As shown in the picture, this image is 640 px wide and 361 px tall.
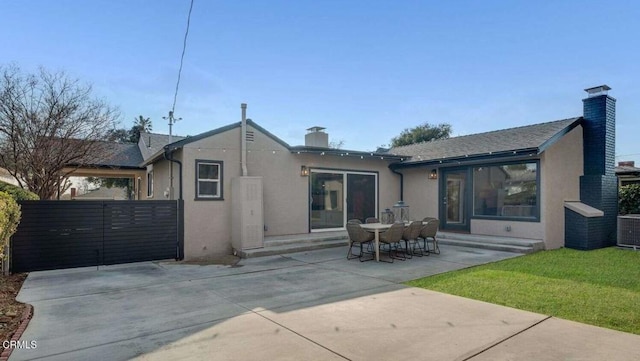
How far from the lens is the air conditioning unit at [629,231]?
1001cm

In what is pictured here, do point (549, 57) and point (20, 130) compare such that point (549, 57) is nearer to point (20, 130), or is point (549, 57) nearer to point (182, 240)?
point (182, 240)

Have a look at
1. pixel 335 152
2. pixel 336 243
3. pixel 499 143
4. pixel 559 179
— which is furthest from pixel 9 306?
pixel 559 179

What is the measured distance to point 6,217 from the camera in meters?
5.48

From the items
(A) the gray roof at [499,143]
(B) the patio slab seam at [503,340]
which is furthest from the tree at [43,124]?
(B) the patio slab seam at [503,340]

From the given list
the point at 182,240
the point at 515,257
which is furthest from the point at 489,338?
the point at 182,240

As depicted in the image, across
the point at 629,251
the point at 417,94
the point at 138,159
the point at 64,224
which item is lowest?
the point at 629,251

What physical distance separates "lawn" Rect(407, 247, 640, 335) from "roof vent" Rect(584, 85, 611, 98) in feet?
15.0

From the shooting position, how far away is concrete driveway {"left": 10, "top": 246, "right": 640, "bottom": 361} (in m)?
3.53

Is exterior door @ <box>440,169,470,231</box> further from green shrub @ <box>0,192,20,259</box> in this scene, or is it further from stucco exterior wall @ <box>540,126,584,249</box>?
green shrub @ <box>0,192,20,259</box>

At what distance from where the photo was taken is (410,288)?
6.03 metres

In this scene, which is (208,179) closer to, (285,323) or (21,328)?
(21,328)

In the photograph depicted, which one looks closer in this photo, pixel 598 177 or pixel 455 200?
pixel 598 177

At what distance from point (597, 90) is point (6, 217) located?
13.9m

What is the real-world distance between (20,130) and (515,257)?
15.0m
